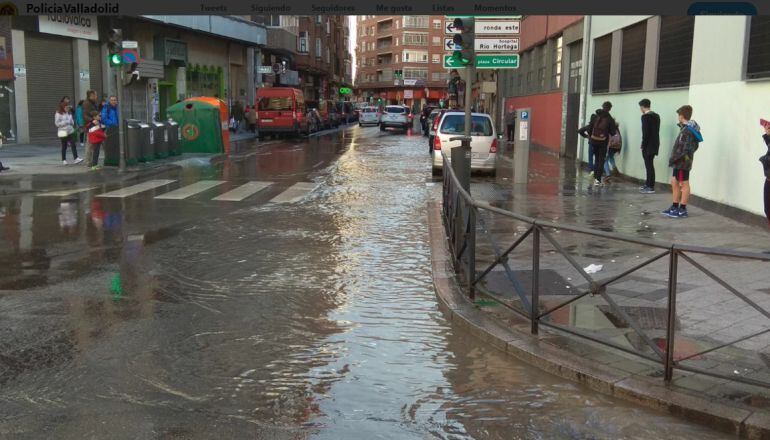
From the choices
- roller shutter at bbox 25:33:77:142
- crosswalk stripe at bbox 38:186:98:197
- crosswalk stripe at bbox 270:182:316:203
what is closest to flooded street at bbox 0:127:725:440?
crosswalk stripe at bbox 270:182:316:203

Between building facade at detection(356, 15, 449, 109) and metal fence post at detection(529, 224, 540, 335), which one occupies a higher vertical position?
building facade at detection(356, 15, 449, 109)

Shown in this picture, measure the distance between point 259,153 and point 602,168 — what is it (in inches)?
527

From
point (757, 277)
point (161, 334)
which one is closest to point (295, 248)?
point (161, 334)

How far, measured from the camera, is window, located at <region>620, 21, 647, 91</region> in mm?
15969

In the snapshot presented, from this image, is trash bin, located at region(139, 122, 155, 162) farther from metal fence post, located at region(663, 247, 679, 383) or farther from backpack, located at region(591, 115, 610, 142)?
metal fence post, located at region(663, 247, 679, 383)

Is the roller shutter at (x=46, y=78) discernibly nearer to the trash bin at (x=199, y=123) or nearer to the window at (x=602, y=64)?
the trash bin at (x=199, y=123)

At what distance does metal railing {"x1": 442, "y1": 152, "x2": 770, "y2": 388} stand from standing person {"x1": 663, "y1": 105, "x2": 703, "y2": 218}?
464 cm

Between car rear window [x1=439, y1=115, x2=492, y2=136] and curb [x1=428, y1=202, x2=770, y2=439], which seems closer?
curb [x1=428, y1=202, x2=770, y2=439]

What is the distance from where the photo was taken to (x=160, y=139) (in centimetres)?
1972

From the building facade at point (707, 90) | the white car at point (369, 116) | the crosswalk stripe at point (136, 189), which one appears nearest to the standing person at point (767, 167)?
the building facade at point (707, 90)

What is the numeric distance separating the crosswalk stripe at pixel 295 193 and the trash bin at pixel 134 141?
5020 millimetres

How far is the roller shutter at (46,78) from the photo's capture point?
Answer: 24547mm

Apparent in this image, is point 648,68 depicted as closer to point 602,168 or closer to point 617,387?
point 602,168

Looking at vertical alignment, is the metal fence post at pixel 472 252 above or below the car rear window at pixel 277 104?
below
